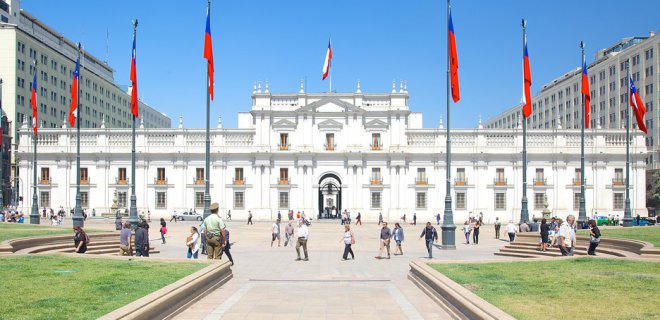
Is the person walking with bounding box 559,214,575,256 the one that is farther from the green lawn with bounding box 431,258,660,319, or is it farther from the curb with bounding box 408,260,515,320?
the curb with bounding box 408,260,515,320

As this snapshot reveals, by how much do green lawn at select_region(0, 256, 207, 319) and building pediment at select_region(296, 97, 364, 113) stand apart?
5261 centimetres

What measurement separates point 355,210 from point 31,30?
164ft

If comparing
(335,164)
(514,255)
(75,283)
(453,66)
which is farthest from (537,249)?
(335,164)

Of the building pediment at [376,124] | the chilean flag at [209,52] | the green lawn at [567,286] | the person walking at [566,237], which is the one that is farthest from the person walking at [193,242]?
the building pediment at [376,124]

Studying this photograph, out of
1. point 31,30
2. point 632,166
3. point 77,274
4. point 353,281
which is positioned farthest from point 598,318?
point 31,30

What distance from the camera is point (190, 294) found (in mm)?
12438

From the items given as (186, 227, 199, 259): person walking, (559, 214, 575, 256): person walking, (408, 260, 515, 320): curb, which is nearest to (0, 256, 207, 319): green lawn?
(186, 227, 199, 259): person walking

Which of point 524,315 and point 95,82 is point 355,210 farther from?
point 524,315

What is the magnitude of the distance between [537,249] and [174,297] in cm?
1856

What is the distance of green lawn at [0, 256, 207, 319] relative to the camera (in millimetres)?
9508

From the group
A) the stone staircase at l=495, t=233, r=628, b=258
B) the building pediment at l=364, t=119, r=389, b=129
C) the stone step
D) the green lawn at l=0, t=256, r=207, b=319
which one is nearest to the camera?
the green lawn at l=0, t=256, r=207, b=319

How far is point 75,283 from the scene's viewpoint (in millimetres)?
12172

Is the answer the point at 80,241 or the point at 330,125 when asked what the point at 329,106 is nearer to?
the point at 330,125

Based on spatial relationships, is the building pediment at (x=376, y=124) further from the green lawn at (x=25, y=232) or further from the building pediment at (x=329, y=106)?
the green lawn at (x=25, y=232)
